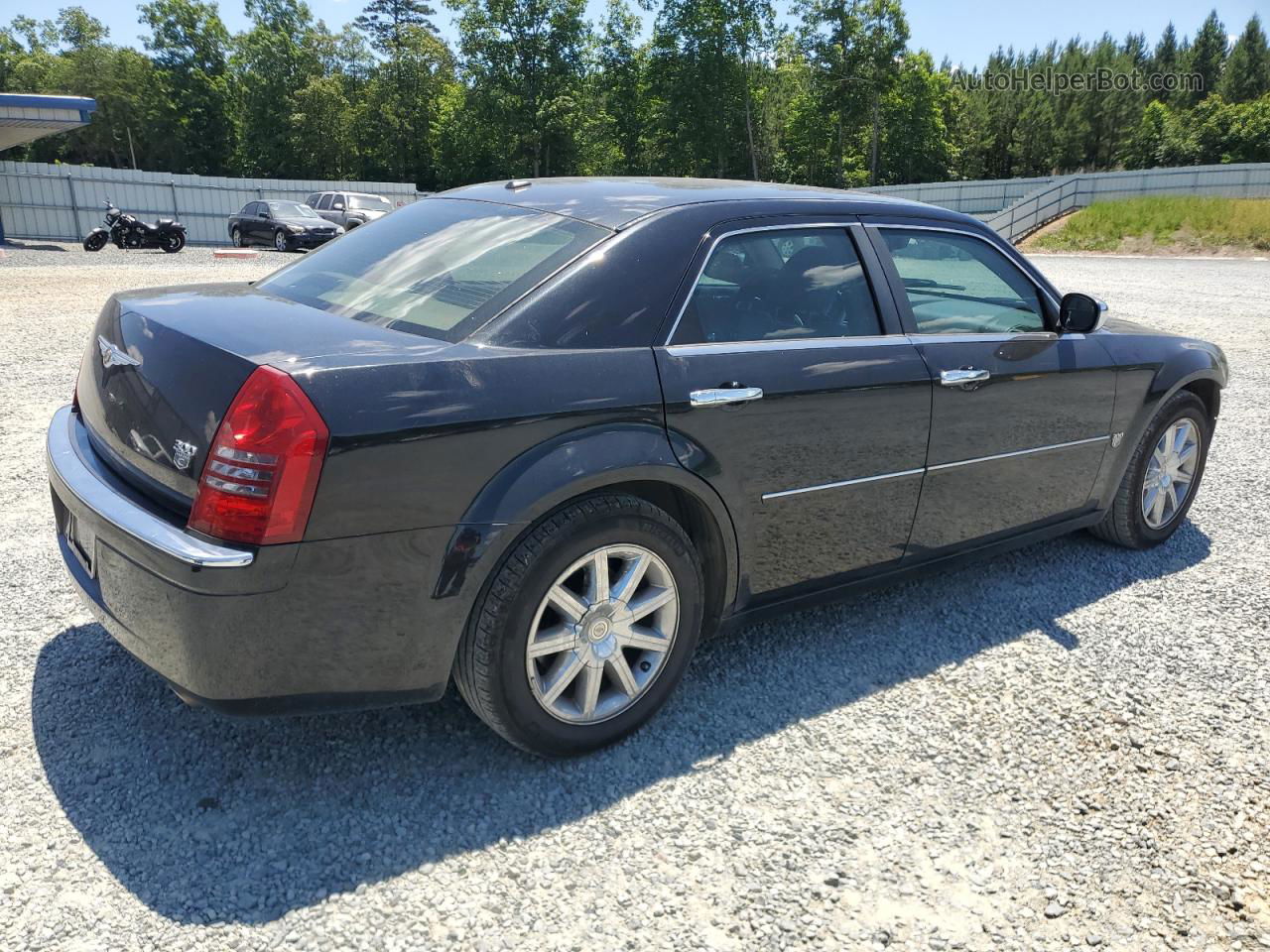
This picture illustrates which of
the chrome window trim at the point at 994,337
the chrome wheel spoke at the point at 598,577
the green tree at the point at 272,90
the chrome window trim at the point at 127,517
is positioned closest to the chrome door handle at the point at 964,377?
the chrome window trim at the point at 994,337

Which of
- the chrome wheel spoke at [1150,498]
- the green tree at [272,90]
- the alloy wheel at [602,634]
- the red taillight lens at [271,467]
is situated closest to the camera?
the red taillight lens at [271,467]

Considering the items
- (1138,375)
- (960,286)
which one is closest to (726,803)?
(960,286)

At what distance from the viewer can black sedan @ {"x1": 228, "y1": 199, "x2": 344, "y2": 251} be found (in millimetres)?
24891

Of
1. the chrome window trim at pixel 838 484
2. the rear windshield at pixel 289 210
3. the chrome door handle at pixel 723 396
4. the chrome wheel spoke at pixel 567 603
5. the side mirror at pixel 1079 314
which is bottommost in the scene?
the chrome wheel spoke at pixel 567 603

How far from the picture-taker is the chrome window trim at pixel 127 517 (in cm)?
214

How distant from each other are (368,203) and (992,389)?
2796 cm

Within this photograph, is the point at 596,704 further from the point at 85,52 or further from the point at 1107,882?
the point at 85,52

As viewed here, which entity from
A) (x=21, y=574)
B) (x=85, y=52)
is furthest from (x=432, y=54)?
(x=21, y=574)

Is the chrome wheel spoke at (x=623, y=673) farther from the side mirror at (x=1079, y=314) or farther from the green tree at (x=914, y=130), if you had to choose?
the green tree at (x=914, y=130)

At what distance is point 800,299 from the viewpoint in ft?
10.4

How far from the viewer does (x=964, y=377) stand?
3424mm

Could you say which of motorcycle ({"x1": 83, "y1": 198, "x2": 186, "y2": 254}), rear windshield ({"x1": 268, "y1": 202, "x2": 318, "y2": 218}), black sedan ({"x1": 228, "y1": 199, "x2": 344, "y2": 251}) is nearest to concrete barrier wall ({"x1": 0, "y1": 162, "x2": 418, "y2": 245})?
black sedan ({"x1": 228, "y1": 199, "x2": 344, "y2": 251})

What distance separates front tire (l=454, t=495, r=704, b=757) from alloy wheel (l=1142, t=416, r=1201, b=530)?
2796 millimetres

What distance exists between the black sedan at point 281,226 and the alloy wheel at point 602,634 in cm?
2396
